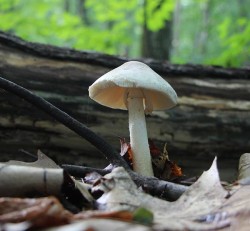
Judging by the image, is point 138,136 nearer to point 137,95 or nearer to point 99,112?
point 137,95

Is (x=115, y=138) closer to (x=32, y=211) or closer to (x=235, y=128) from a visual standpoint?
(x=235, y=128)

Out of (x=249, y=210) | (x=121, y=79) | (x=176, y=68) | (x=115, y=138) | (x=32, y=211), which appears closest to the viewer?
(x=32, y=211)

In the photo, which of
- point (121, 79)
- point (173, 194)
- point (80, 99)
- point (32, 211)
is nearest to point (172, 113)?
point (80, 99)

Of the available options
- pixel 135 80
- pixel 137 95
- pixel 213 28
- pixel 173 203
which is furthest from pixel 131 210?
pixel 213 28

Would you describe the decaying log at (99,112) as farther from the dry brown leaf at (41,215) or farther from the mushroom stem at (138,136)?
the dry brown leaf at (41,215)

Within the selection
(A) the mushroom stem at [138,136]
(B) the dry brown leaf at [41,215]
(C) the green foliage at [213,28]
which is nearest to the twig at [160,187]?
(A) the mushroom stem at [138,136]

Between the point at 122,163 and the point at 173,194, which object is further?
the point at 122,163
